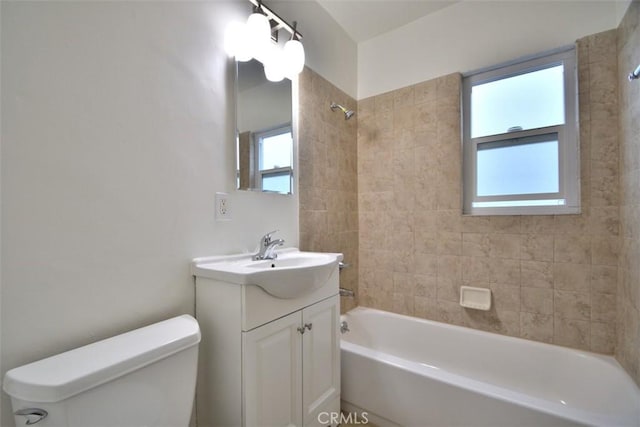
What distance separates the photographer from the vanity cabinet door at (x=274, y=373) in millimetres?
962

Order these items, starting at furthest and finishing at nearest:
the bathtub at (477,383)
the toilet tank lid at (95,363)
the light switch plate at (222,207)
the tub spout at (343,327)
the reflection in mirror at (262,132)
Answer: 1. the tub spout at (343,327)
2. the reflection in mirror at (262,132)
3. the light switch plate at (222,207)
4. the bathtub at (477,383)
5. the toilet tank lid at (95,363)

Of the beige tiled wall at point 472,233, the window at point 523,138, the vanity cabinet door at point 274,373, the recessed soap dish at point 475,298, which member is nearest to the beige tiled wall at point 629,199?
the beige tiled wall at point 472,233

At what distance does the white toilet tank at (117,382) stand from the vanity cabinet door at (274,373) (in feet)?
0.63

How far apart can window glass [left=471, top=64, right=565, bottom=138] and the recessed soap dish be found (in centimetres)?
105

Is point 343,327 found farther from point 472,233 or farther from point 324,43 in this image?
point 324,43

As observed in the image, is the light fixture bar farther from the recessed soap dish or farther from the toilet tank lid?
the recessed soap dish

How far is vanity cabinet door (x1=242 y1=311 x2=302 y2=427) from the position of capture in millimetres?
962

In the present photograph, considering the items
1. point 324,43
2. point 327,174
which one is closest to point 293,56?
point 324,43

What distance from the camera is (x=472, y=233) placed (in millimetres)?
1806

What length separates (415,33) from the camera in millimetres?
2027

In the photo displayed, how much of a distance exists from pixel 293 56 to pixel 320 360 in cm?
161

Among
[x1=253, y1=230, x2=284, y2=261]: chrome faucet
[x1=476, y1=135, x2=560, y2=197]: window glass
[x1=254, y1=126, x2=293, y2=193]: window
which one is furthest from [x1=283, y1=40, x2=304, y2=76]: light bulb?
[x1=476, y1=135, x2=560, y2=197]: window glass

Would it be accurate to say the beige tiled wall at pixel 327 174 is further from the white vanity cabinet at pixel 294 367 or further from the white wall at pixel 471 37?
the white vanity cabinet at pixel 294 367

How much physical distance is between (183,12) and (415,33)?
167 centimetres
